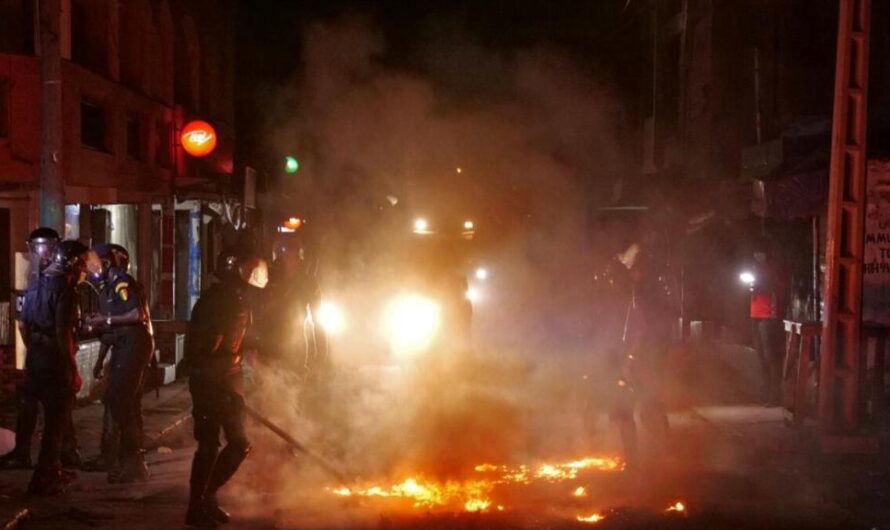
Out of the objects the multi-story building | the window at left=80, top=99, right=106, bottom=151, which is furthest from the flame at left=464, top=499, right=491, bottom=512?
the window at left=80, top=99, right=106, bottom=151

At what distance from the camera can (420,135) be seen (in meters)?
13.6

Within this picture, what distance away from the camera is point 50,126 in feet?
25.7

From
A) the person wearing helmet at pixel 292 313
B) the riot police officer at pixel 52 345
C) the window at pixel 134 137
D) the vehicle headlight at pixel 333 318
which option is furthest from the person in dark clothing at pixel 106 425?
the window at pixel 134 137

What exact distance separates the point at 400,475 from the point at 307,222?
10244 mm

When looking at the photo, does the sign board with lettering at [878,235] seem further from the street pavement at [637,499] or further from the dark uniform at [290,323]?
the dark uniform at [290,323]

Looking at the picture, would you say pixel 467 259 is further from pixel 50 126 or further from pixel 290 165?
pixel 50 126

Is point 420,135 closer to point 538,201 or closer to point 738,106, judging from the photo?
point 538,201

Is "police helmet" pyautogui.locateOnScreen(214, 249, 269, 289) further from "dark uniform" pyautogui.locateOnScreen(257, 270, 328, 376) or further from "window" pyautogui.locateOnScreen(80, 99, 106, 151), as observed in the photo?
"window" pyautogui.locateOnScreen(80, 99, 106, 151)

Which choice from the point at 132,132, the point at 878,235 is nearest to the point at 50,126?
the point at 132,132

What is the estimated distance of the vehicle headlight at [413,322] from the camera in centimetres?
1475

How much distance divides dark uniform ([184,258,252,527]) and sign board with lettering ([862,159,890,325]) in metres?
6.40

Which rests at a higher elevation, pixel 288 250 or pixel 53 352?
pixel 288 250

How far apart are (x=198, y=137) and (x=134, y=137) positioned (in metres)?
1.52

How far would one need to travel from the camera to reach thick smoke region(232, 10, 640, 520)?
8414 millimetres
